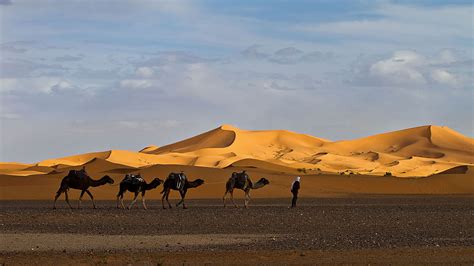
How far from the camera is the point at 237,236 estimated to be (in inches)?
981

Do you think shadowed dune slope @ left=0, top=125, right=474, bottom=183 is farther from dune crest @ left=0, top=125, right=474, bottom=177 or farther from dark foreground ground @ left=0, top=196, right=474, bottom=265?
dark foreground ground @ left=0, top=196, right=474, bottom=265

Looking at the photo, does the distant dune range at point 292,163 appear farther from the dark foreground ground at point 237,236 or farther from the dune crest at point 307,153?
the dark foreground ground at point 237,236

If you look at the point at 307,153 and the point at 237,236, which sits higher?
the point at 307,153

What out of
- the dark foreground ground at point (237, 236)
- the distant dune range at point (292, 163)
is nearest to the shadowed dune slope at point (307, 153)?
the distant dune range at point (292, 163)

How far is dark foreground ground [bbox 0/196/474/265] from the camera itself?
1970cm

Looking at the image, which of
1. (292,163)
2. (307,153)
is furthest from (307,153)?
(292,163)

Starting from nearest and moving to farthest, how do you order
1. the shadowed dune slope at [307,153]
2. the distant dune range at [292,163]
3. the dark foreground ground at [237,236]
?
the dark foreground ground at [237,236], the distant dune range at [292,163], the shadowed dune slope at [307,153]

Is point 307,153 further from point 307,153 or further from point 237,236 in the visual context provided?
point 237,236

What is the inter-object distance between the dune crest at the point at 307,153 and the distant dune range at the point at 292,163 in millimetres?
92

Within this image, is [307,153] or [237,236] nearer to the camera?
[237,236]

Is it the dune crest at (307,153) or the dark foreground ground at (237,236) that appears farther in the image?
the dune crest at (307,153)

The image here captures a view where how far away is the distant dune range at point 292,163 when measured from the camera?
→ 57219 mm

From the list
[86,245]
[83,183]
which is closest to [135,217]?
[83,183]

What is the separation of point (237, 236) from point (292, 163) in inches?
2789
